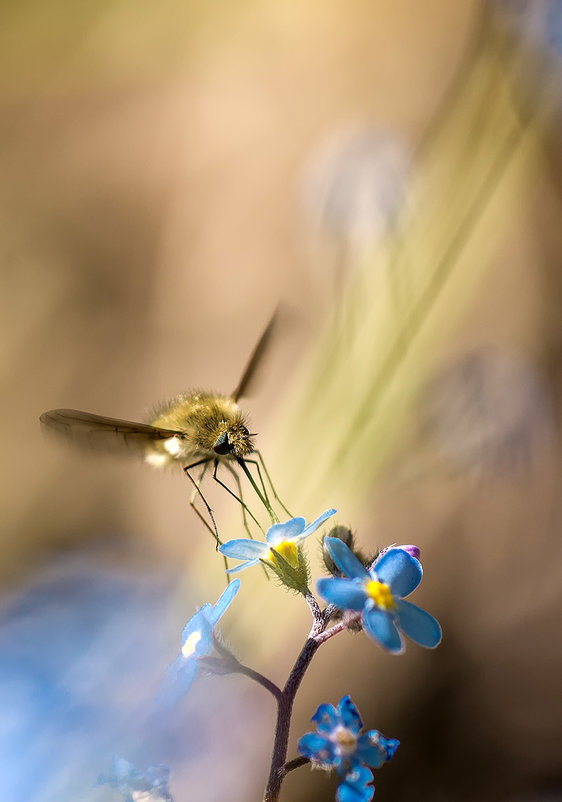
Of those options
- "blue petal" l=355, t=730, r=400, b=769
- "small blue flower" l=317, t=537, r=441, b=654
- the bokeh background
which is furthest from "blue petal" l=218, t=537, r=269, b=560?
the bokeh background

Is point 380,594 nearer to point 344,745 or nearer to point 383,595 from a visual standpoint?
A: point 383,595

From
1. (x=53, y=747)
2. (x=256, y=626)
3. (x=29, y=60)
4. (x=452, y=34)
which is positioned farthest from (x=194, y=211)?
(x=53, y=747)

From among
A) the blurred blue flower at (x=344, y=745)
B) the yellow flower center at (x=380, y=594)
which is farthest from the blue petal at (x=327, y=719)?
the yellow flower center at (x=380, y=594)

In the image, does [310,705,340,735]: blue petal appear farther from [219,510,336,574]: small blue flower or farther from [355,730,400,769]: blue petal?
[219,510,336,574]: small blue flower

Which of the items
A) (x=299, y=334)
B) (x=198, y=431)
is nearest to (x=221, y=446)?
(x=198, y=431)

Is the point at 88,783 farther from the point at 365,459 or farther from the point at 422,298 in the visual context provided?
the point at 422,298
